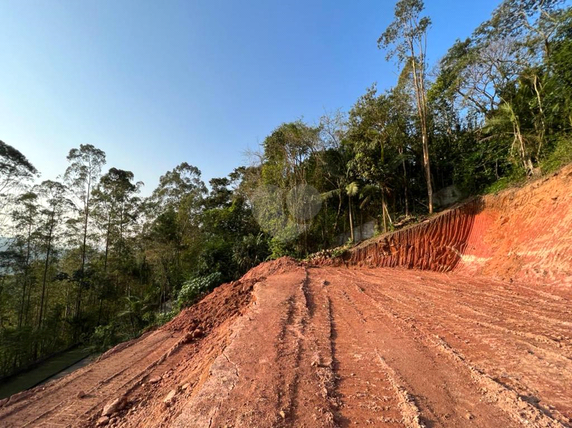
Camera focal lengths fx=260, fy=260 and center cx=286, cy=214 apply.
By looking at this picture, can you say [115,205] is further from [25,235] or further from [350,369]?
[350,369]

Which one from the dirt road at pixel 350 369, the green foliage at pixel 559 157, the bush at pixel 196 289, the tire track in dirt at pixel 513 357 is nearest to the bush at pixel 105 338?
the bush at pixel 196 289

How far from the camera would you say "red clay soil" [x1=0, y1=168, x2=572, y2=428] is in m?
2.10

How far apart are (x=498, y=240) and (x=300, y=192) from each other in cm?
914

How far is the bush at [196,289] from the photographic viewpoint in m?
11.8

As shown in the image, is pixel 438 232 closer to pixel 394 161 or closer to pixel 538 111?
pixel 394 161

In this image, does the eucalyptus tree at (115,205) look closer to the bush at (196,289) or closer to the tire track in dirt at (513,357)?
the bush at (196,289)

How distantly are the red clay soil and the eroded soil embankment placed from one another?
45 mm

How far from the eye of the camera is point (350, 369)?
275 cm

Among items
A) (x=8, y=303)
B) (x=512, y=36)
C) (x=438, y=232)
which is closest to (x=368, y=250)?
(x=438, y=232)

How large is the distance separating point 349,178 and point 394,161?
8.38 ft

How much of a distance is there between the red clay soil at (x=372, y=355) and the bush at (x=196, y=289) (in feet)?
14.5

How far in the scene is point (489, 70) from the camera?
1146 cm

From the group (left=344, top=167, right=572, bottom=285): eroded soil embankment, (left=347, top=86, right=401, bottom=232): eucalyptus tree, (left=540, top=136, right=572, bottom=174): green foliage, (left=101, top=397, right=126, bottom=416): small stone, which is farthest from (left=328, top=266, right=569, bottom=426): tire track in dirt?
(left=347, top=86, right=401, bottom=232): eucalyptus tree

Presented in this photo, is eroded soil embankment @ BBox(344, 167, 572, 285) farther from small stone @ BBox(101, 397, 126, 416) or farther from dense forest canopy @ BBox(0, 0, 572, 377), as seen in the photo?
small stone @ BBox(101, 397, 126, 416)
